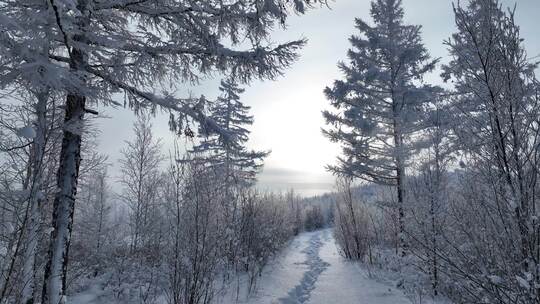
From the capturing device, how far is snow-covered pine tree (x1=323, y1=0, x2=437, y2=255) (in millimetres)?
12023

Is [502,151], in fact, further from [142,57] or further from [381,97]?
[381,97]

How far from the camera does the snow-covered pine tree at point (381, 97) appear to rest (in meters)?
12.0

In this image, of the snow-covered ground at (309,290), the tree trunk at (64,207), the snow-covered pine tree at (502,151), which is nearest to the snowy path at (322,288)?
the snow-covered ground at (309,290)

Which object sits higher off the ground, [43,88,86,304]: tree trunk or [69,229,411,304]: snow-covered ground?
[43,88,86,304]: tree trunk

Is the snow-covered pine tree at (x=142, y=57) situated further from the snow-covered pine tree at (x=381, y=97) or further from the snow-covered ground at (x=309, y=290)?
the snow-covered pine tree at (x=381, y=97)

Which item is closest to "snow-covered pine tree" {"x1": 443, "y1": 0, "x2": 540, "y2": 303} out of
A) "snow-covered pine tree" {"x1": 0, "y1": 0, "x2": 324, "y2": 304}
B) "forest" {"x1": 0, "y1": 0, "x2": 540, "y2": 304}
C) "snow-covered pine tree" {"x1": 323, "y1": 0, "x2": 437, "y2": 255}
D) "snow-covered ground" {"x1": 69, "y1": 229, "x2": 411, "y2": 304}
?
"forest" {"x1": 0, "y1": 0, "x2": 540, "y2": 304}

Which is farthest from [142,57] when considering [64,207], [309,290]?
[309,290]

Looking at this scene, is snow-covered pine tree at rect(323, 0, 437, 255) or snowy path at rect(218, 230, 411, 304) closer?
snowy path at rect(218, 230, 411, 304)

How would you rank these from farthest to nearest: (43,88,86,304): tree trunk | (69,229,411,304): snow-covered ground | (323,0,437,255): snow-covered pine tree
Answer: (323,0,437,255): snow-covered pine tree → (69,229,411,304): snow-covered ground → (43,88,86,304): tree trunk

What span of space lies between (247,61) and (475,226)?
408cm

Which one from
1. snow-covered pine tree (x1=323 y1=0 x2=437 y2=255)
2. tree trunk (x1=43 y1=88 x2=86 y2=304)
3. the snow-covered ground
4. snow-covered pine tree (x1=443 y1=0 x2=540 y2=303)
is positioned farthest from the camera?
snow-covered pine tree (x1=323 y1=0 x2=437 y2=255)

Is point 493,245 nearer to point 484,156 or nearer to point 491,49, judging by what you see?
point 484,156

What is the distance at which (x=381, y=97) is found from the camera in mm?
12750

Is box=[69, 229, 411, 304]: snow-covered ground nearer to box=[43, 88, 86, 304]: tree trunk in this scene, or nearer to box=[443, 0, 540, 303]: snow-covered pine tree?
box=[43, 88, 86, 304]: tree trunk
